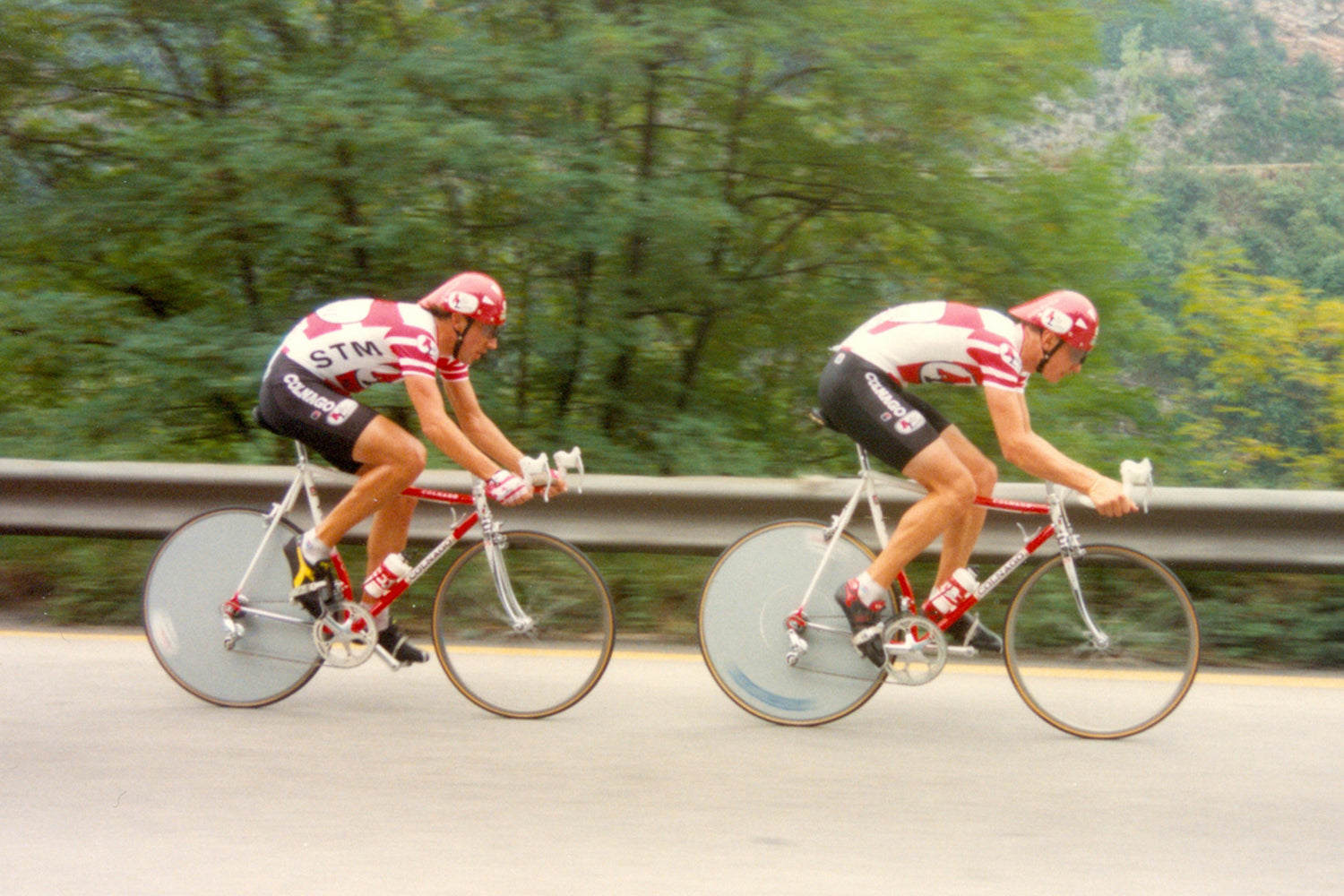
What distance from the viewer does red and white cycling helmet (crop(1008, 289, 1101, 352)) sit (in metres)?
4.60

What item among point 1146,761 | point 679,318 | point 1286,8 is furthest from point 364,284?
point 1286,8

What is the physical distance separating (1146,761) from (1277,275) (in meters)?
6.94

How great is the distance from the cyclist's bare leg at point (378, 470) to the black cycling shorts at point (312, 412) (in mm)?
50

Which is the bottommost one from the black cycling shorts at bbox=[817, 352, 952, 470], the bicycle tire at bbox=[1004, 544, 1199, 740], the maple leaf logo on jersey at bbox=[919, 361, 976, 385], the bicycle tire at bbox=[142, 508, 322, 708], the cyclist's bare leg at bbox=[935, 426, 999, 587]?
the bicycle tire at bbox=[142, 508, 322, 708]

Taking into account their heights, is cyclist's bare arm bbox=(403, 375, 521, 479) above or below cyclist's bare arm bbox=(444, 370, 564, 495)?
above

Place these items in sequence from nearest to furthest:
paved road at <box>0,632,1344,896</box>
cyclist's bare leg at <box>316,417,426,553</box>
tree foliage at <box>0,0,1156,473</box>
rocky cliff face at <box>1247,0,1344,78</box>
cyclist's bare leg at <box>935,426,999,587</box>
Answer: paved road at <box>0,632,1344,896</box> < cyclist's bare leg at <box>316,417,426,553</box> < cyclist's bare leg at <box>935,426,999,587</box> < tree foliage at <box>0,0,1156,473</box> < rocky cliff face at <box>1247,0,1344,78</box>

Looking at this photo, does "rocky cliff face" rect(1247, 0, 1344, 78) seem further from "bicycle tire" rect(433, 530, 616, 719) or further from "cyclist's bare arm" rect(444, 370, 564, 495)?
"bicycle tire" rect(433, 530, 616, 719)

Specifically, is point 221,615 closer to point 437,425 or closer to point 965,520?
point 437,425

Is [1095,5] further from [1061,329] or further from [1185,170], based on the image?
[1061,329]

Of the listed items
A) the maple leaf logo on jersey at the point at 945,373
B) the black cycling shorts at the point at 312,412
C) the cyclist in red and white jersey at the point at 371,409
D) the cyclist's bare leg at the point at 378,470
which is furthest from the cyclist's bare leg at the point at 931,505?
the black cycling shorts at the point at 312,412

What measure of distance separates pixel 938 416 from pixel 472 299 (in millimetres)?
1863

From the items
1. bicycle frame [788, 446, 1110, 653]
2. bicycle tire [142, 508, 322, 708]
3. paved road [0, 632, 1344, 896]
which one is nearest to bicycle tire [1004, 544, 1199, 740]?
bicycle frame [788, 446, 1110, 653]

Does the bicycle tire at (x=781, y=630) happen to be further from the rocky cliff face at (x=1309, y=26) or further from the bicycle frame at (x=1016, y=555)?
the rocky cliff face at (x=1309, y=26)

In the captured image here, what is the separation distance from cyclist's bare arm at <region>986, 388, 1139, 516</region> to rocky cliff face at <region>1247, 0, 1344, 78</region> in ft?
46.9
